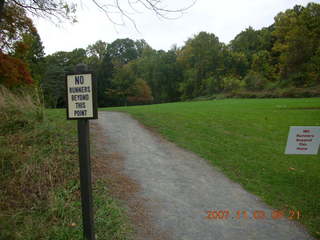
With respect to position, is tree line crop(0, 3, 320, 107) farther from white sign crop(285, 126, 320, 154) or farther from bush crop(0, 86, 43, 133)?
white sign crop(285, 126, 320, 154)

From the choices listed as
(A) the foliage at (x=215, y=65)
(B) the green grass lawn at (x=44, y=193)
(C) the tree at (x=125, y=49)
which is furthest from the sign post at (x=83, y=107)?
(C) the tree at (x=125, y=49)

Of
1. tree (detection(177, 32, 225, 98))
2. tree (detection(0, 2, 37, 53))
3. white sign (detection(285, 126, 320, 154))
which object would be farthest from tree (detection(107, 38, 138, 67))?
white sign (detection(285, 126, 320, 154))

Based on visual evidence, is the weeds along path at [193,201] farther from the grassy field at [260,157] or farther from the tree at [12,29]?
the tree at [12,29]

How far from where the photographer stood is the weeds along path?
3648mm

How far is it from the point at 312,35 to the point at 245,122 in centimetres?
4237

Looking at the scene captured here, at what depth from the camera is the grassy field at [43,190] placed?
10.6 ft

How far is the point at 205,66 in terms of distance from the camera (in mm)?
56656

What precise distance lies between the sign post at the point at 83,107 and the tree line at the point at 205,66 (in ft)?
95.2

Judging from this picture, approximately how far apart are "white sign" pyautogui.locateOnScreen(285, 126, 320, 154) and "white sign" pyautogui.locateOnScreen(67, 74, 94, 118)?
148 inches

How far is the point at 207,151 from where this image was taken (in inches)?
305

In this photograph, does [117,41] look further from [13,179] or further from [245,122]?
[13,179]

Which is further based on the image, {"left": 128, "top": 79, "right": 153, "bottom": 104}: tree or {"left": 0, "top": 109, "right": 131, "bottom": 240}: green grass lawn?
{"left": 128, "top": 79, "right": 153, "bottom": 104}: tree
